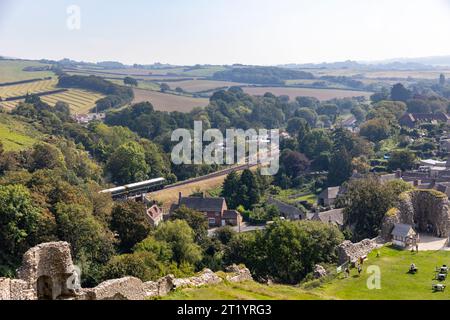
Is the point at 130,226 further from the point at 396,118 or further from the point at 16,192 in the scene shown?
the point at 396,118

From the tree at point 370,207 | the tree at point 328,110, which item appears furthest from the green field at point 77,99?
the tree at point 370,207

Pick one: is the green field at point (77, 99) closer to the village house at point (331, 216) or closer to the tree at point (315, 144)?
the tree at point (315, 144)

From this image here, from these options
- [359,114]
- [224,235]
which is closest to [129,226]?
[224,235]

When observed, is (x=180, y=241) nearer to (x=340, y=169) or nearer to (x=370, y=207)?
(x=370, y=207)

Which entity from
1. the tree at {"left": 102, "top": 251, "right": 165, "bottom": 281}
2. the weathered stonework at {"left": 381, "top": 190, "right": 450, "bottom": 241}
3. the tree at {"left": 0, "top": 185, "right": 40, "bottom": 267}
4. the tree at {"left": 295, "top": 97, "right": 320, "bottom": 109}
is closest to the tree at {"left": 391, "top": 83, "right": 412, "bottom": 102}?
the tree at {"left": 295, "top": 97, "right": 320, "bottom": 109}

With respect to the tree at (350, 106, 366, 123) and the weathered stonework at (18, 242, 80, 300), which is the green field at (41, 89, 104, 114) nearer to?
the tree at (350, 106, 366, 123)
